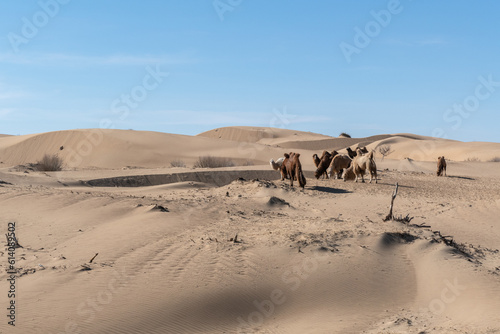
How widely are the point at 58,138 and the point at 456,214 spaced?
36.8 meters

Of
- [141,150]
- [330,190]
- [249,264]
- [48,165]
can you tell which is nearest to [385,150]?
[141,150]

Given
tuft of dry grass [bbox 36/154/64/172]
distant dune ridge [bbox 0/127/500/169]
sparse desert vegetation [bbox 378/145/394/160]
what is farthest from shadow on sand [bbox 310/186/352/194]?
sparse desert vegetation [bbox 378/145/394/160]

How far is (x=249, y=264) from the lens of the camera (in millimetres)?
8477

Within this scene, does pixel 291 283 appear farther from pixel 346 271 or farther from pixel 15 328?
pixel 15 328

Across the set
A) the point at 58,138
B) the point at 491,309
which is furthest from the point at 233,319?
the point at 58,138

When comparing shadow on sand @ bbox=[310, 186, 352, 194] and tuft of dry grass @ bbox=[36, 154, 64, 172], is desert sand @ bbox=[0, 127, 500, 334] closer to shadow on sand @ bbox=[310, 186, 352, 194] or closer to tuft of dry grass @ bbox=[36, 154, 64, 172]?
shadow on sand @ bbox=[310, 186, 352, 194]

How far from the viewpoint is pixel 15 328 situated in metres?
6.18

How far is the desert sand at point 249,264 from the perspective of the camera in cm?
688

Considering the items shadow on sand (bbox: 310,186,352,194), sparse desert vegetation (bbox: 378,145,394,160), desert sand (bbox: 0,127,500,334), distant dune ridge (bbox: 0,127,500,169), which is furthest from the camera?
sparse desert vegetation (bbox: 378,145,394,160)

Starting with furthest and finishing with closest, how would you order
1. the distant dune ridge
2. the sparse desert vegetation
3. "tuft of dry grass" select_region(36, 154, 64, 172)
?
1. the sparse desert vegetation
2. the distant dune ridge
3. "tuft of dry grass" select_region(36, 154, 64, 172)

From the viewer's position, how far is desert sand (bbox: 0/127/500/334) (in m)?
6.88

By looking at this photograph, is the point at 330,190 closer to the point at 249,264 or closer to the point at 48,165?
the point at 249,264

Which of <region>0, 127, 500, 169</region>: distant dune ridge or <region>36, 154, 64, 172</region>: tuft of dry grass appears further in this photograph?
<region>0, 127, 500, 169</region>: distant dune ridge

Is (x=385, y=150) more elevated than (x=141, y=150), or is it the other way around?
(x=385, y=150)
